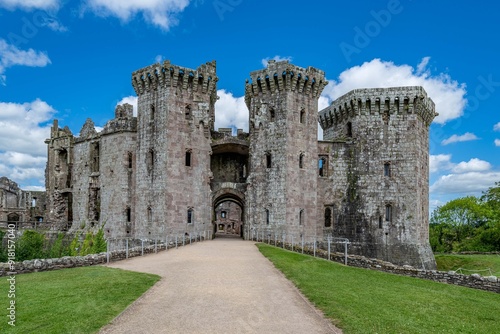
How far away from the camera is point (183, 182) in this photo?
3203cm

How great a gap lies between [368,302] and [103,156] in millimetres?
30307

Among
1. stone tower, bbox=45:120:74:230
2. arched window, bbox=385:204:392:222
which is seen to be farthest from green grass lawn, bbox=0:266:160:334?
stone tower, bbox=45:120:74:230

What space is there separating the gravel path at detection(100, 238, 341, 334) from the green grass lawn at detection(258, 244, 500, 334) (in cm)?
59

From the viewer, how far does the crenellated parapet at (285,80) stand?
106ft

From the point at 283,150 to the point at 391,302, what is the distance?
2099 centimetres

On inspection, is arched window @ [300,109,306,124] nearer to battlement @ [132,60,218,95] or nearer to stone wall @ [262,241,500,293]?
battlement @ [132,60,218,95]

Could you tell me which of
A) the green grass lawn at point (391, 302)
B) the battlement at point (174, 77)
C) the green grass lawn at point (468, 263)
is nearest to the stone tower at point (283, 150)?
the battlement at point (174, 77)

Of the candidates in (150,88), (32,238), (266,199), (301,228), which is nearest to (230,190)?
(266,199)

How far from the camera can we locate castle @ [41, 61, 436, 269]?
31734 mm

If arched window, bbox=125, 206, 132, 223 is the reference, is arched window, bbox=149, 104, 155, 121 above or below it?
above

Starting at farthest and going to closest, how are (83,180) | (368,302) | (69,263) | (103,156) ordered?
(83,180) < (103,156) < (69,263) < (368,302)

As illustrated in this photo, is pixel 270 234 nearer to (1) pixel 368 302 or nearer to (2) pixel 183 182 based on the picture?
Result: (2) pixel 183 182

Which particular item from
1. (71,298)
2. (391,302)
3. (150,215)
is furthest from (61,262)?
(150,215)

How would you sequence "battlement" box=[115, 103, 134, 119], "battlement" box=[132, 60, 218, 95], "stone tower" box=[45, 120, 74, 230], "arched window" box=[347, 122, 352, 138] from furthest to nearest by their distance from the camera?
"stone tower" box=[45, 120, 74, 230] → "battlement" box=[115, 103, 134, 119] → "arched window" box=[347, 122, 352, 138] → "battlement" box=[132, 60, 218, 95]
